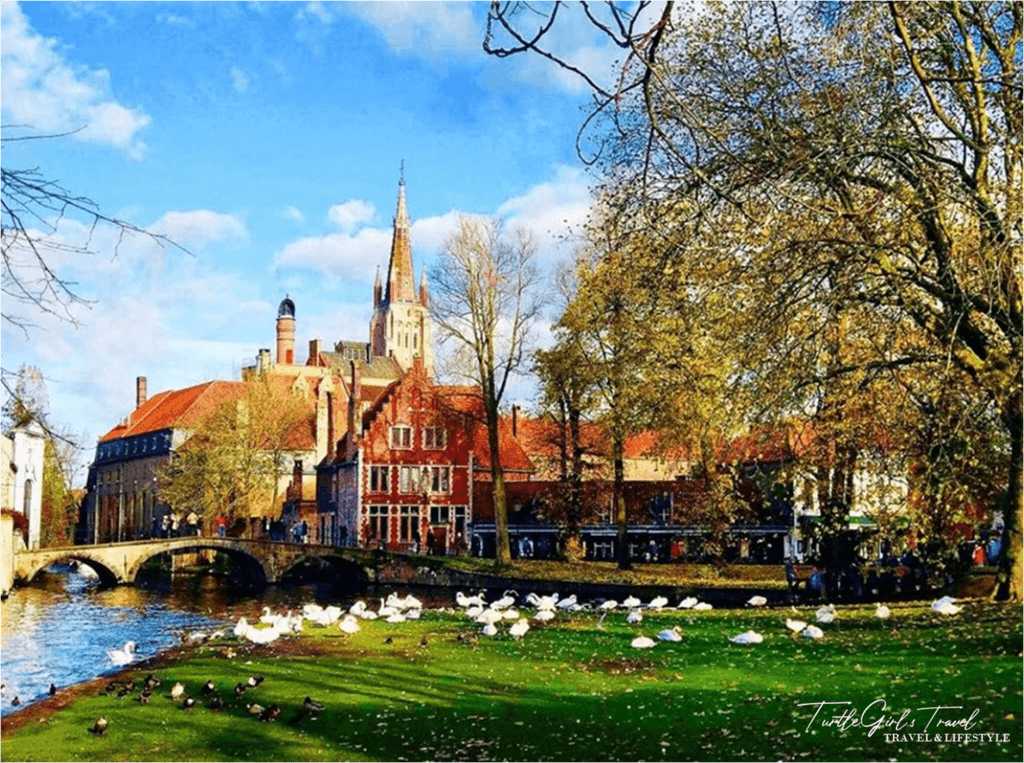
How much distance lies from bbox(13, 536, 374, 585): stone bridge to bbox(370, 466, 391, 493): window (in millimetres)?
4969

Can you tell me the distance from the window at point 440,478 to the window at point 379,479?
7.94 ft

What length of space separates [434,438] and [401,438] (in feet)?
6.25

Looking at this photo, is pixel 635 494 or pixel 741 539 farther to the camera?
pixel 635 494

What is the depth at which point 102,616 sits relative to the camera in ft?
136

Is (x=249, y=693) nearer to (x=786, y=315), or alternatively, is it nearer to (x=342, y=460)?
(x=786, y=315)

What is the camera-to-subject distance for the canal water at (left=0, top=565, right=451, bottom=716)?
1058 inches

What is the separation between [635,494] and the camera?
2381 inches

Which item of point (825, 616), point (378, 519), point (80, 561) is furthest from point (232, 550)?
point (825, 616)

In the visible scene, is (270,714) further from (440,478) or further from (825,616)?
(440,478)

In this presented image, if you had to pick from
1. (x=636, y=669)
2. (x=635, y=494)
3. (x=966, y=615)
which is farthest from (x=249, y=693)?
(x=635, y=494)

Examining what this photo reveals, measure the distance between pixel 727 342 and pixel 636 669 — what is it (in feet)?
20.1

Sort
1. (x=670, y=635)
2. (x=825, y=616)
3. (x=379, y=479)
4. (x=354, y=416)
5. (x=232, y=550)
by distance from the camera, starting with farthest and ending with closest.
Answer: (x=354, y=416)
(x=379, y=479)
(x=232, y=550)
(x=825, y=616)
(x=670, y=635)

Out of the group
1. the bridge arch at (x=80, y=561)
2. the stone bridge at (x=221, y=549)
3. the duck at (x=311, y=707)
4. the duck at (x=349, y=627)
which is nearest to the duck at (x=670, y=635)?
the duck at (x=311, y=707)

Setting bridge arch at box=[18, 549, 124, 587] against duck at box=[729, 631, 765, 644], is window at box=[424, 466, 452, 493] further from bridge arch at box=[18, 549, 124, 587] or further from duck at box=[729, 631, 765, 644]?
duck at box=[729, 631, 765, 644]
